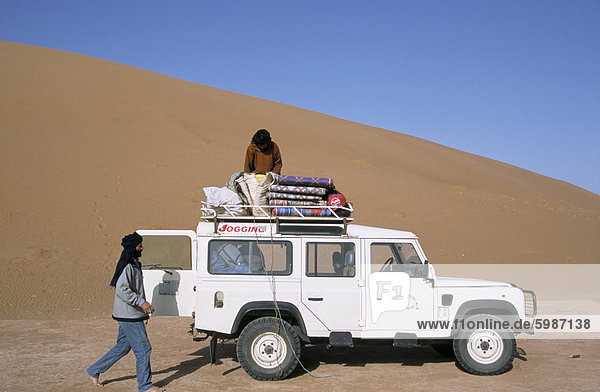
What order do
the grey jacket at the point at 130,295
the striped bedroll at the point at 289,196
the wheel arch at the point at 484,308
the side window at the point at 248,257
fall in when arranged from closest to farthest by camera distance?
the grey jacket at the point at 130,295
the side window at the point at 248,257
the wheel arch at the point at 484,308
the striped bedroll at the point at 289,196

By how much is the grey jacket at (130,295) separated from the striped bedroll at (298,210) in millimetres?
1821

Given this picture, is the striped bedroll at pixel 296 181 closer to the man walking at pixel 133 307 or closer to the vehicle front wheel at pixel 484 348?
the man walking at pixel 133 307

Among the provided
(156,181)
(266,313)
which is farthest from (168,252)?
(266,313)

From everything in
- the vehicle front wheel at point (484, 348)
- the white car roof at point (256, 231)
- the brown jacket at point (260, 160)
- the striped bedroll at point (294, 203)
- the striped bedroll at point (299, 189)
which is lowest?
the vehicle front wheel at point (484, 348)

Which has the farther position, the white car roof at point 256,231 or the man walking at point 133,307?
the white car roof at point 256,231

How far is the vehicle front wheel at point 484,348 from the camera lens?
7293mm

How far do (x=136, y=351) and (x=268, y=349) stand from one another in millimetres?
1625

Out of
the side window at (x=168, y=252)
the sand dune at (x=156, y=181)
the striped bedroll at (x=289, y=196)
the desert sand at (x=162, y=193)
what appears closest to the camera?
the striped bedroll at (x=289, y=196)

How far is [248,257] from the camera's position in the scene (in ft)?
23.4

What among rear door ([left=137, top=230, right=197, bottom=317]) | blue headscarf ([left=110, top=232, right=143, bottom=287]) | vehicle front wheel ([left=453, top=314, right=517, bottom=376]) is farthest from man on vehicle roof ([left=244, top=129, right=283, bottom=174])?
vehicle front wheel ([left=453, top=314, right=517, bottom=376])

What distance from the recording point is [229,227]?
280 inches

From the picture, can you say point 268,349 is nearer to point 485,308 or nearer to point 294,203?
point 294,203

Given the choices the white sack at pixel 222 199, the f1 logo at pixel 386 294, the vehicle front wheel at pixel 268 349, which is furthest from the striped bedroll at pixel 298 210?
the vehicle front wheel at pixel 268 349

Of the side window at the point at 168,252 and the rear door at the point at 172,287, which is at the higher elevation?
the side window at the point at 168,252
